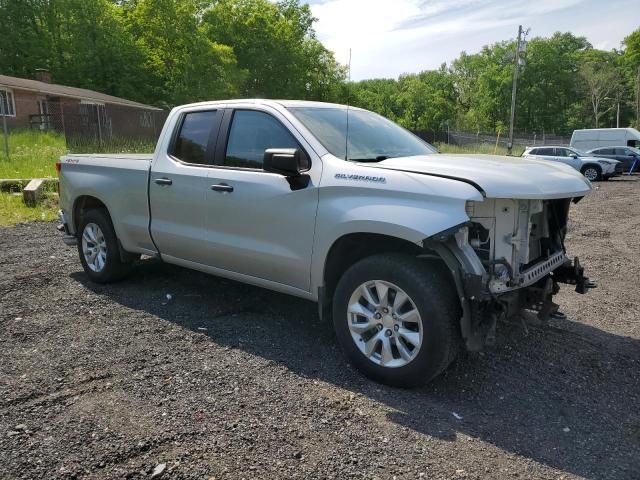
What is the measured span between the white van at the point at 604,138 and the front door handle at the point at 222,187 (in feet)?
107

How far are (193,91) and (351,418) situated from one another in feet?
124

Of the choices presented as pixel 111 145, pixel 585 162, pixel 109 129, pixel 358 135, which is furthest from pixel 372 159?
pixel 585 162

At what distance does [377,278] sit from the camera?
3547 millimetres

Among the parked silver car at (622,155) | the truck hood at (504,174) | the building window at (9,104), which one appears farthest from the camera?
the building window at (9,104)

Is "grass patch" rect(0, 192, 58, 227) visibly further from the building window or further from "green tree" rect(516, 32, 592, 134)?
"green tree" rect(516, 32, 592, 134)

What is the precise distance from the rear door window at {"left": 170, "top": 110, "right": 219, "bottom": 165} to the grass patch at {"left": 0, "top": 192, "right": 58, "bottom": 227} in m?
5.92

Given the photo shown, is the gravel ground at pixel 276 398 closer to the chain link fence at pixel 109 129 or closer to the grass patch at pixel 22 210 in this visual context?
the grass patch at pixel 22 210

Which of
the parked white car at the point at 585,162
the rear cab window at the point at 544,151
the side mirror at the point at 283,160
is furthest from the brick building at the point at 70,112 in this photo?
the rear cab window at the point at 544,151

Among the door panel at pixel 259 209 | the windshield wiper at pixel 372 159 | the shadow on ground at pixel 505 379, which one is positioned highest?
the windshield wiper at pixel 372 159

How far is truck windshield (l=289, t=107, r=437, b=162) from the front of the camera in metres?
4.06

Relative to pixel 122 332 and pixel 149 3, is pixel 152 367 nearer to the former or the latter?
pixel 122 332

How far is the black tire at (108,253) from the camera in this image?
5664 millimetres

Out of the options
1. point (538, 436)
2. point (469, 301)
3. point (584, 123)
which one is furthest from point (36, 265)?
point (584, 123)

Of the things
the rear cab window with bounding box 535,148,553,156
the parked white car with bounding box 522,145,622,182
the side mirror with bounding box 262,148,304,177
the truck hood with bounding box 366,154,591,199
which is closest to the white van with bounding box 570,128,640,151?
the parked white car with bounding box 522,145,622,182
